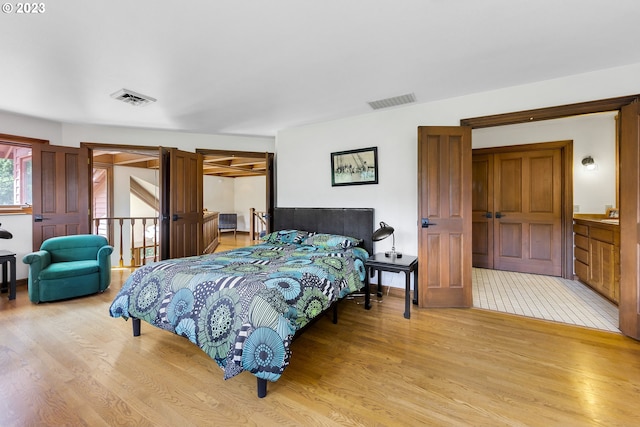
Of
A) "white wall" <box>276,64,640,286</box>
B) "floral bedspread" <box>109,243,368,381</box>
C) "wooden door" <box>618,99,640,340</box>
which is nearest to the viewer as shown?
"floral bedspread" <box>109,243,368,381</box>

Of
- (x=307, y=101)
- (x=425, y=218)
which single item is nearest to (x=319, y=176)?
(x=307, y=101)

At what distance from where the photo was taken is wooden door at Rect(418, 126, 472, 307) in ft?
10.3

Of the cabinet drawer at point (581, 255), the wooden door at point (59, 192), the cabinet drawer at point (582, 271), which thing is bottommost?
the cabinet drawer at point (582, 271)

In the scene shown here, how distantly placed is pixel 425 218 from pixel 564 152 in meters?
2.98

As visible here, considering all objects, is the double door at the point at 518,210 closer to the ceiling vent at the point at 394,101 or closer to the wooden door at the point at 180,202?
the ceiling vent at the point at 394,101

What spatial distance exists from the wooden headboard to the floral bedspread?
1134mm

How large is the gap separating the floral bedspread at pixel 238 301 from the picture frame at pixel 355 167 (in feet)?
5.00

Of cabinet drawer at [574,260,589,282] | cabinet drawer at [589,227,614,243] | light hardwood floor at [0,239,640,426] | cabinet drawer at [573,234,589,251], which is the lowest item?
light hardwood floor at [0,239,640,426]

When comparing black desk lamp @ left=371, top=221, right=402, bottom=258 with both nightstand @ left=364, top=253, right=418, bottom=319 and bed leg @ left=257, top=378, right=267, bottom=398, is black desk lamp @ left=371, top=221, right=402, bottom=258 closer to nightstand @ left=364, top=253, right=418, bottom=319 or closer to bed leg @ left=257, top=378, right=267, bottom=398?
nightstand @ left=364, top=253, right=418, bottom=319

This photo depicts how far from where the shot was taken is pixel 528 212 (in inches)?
182

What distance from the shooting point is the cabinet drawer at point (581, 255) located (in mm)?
3770

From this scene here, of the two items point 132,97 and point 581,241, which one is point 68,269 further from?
point 581,241

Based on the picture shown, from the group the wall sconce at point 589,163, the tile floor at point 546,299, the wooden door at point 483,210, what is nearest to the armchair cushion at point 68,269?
the tile floor at point 546,299

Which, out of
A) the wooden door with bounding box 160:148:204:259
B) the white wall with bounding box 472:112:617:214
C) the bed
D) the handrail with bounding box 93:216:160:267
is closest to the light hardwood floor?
the bed
